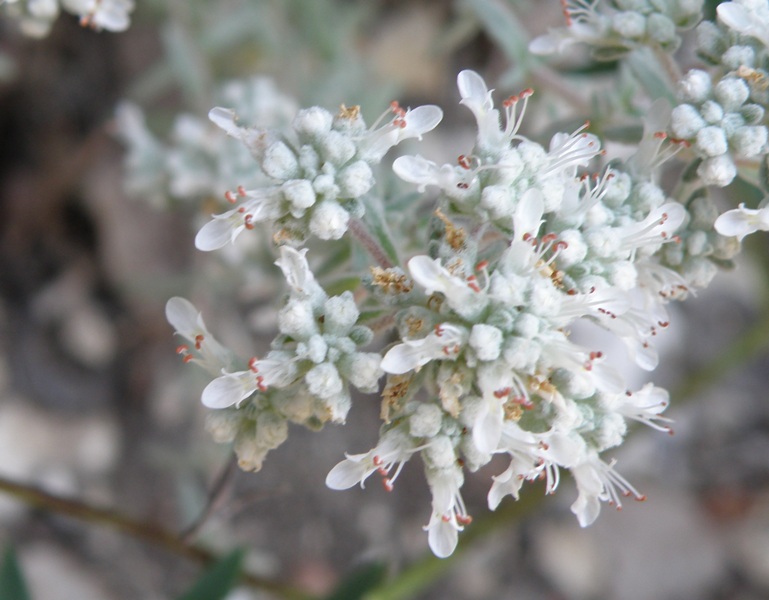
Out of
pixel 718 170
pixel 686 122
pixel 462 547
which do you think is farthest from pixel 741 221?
pixel 462 547

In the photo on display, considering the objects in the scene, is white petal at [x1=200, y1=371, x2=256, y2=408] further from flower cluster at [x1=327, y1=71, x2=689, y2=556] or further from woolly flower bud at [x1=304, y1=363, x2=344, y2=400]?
flower cluster at [x1=327, y1=71, x2=689, y2=556]

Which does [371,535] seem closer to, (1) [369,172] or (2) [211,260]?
(2) [211,260]

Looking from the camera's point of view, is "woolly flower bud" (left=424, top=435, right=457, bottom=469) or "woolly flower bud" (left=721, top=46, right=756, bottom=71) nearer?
"woolly flower bud" (left=424, top=435, right=457, bottom=469)

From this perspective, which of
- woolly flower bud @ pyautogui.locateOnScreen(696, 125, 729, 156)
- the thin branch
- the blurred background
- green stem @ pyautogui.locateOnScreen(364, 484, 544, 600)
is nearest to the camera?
woolly flower bud @ pyautogui.locateOnScreen(696, 125, 729, 156)

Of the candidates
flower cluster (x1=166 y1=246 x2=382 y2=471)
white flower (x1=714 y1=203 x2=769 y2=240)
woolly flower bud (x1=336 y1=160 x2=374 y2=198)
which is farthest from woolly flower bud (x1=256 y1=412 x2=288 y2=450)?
white flower (x1=714 y1=203 x2=769 y2=240)

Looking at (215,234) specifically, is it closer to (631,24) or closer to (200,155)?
(631,24)

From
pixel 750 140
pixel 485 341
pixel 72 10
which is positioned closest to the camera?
pixel 485 341
